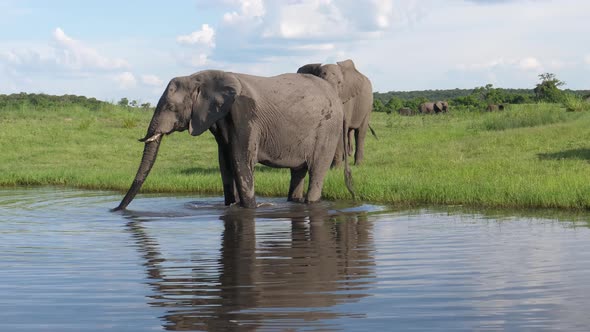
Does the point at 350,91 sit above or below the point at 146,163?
above

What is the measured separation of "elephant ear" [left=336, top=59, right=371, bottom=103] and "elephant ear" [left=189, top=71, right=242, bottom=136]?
18.3 ft

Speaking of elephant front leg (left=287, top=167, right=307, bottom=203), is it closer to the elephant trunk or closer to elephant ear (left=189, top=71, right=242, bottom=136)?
elephant ear (left=189, top=71, right=242, bottom=136)

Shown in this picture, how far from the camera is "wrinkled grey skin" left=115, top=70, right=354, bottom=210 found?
491 inches

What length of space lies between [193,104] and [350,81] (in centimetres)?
633

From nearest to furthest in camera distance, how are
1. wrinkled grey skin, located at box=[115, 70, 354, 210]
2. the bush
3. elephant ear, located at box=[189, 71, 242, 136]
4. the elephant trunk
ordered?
1. elephant ear, located at box=[189, 71, 242, 136]
2. wrinkled grey skin, located at box=[115, 70, 354, 210]
3. the elephant trunk
4. the bush

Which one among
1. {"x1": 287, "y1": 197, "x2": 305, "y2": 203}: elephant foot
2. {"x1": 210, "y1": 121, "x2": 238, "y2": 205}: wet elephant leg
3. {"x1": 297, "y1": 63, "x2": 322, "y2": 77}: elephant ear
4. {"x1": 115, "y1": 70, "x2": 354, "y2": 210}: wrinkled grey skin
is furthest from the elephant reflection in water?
{"x1": 297, "y1": 63, "x2": 322, "y2": 77}: elephant ear

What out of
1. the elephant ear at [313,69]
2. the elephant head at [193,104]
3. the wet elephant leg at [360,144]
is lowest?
the wet elephant leg at [360,144]

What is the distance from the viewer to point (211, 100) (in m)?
12.4

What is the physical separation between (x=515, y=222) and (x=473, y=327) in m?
5.80

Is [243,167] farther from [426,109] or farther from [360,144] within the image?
[426,109]

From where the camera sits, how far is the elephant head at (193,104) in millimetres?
12391

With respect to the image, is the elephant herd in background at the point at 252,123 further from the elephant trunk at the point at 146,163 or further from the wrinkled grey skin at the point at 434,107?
the wrinkled grey skin at the point at 434,107

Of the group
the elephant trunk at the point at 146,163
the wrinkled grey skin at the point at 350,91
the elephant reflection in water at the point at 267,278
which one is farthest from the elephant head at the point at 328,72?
the elephant reflection in water at the point at 267,278

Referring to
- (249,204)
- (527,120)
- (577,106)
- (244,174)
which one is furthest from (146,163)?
(577,106)
